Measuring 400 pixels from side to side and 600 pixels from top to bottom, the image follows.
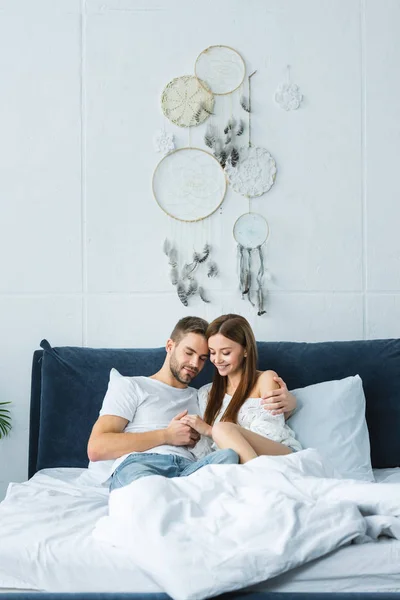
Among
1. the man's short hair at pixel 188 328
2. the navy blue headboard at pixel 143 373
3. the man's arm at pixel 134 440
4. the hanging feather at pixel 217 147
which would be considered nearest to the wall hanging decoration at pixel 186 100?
the hanging feather at pixel 217 147

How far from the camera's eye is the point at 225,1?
3.47 metres

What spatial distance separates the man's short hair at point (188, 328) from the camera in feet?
9.77

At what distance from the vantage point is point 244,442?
2527 mm

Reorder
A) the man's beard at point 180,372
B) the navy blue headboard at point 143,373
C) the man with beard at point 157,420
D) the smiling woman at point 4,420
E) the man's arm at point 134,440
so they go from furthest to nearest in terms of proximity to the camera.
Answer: the smiling woman at point 4,420 < the navy blue headboard at point 143,373 < the man's beard at point 180,372 < the man's arm at point 134,440 < the man with beard at point 157,420

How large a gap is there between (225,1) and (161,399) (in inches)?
77.1

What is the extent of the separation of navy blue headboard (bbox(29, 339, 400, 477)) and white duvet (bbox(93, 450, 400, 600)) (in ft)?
3.20

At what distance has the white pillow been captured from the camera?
9.25 feet

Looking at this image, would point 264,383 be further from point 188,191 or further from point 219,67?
point 219,67

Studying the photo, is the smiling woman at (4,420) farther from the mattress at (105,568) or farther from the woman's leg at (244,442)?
the mattress at (105,568)

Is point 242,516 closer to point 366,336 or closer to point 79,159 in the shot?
point 366,336

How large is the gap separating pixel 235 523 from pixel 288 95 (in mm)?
2231

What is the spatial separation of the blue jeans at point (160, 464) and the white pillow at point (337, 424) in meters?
0.51

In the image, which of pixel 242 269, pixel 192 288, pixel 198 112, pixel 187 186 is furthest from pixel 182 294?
pixel 198 112

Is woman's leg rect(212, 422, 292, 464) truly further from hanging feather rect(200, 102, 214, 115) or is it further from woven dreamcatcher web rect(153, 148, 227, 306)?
hanging feather rect(200, 102, 214, 115)
